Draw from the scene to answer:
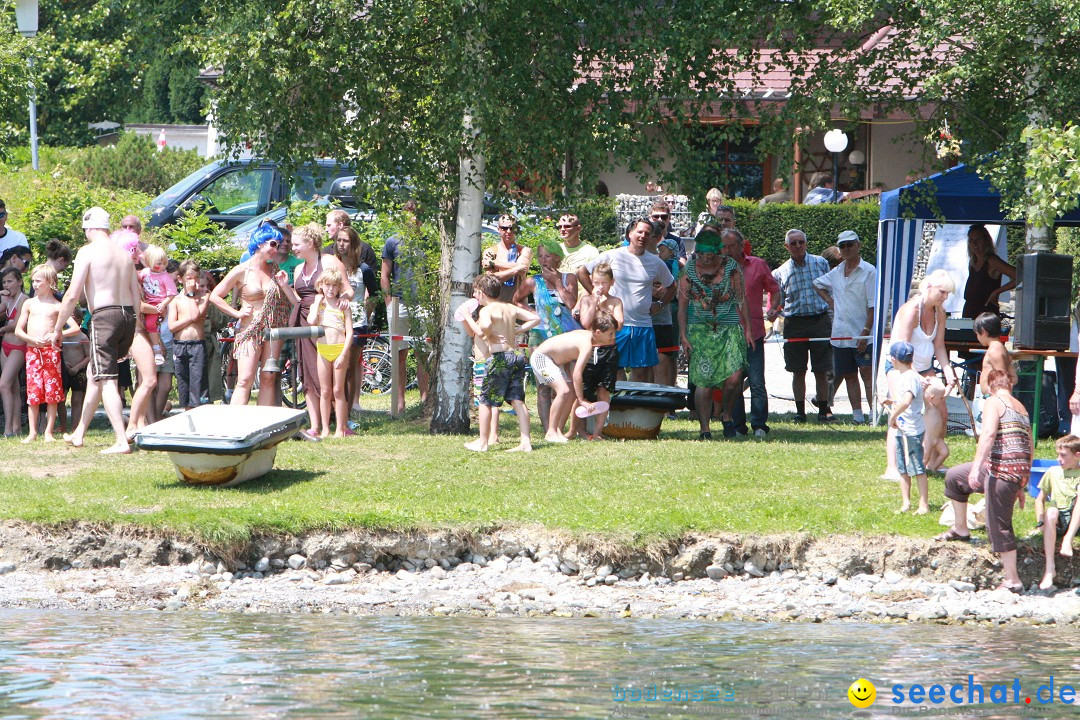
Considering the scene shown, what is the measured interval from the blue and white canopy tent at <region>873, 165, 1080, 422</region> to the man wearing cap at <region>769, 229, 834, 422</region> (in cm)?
71

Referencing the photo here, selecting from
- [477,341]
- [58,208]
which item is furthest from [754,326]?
[58,208]

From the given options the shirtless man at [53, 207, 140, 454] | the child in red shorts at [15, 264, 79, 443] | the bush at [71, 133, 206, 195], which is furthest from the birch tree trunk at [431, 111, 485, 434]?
the bush at [71, 133, 206, 195]

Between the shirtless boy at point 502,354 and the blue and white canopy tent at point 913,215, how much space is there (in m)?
3.67

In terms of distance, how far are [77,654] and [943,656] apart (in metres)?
4.48

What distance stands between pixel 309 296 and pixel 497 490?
342 centimetres

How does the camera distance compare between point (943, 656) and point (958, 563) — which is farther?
point (958, 563)

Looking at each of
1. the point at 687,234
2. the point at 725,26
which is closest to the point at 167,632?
the point at 725,26

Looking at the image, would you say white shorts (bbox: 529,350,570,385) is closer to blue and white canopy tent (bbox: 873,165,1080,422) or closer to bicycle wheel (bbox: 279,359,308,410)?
bicycle wheel (bbox: 279,359,308,410)

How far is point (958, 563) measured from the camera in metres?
9.05

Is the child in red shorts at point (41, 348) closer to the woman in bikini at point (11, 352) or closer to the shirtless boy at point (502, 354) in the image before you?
the woman in bikini at point (11, 352)

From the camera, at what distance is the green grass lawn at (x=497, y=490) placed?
30.7 feet

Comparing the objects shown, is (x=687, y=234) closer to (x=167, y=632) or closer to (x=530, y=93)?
(x=530, y=93)

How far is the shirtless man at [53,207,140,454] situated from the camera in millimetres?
11281

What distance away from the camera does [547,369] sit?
39.7ft
